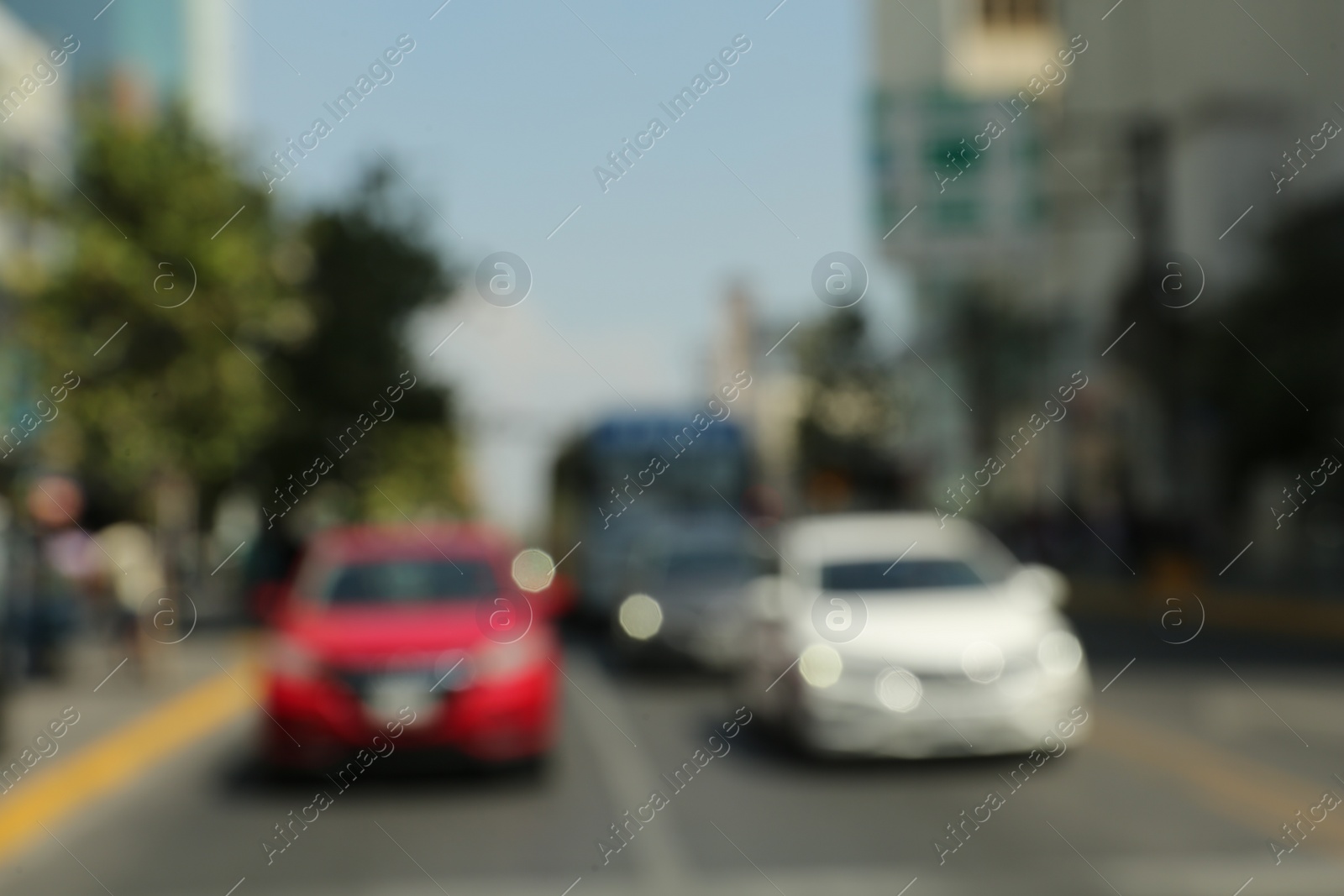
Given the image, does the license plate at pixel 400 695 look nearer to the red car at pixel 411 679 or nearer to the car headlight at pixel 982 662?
the red car at pixel 411 679

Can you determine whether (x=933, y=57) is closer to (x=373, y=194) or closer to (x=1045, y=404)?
(x=1045, y=404)

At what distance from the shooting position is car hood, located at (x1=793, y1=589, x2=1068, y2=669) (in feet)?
36.0

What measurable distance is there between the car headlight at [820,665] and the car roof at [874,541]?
121 centimetres

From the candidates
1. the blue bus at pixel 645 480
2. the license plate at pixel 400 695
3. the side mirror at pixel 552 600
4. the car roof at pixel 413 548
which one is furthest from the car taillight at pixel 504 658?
the blue bus at pixel 645 480

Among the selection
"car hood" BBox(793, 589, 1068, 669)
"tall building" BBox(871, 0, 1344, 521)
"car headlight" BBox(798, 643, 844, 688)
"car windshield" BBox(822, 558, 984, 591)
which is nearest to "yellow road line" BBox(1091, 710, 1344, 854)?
"car hood" BBox(793, 589, 1068, 669)

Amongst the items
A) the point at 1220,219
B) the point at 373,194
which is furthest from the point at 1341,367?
the point at 373,194

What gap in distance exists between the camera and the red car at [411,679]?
10523 mm

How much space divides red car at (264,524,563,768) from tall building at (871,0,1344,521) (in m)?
10.6

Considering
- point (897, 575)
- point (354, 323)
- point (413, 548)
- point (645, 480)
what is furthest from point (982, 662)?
point (354, 323)

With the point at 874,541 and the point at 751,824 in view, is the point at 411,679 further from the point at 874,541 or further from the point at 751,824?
the point at 874,541

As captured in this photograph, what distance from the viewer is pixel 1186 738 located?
1216cm

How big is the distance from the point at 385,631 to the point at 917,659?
3.38 m

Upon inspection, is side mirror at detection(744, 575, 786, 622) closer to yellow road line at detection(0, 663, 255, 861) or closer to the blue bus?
yellow road line at detection(0, 663, 255, 861)

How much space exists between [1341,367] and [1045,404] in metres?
16.9
